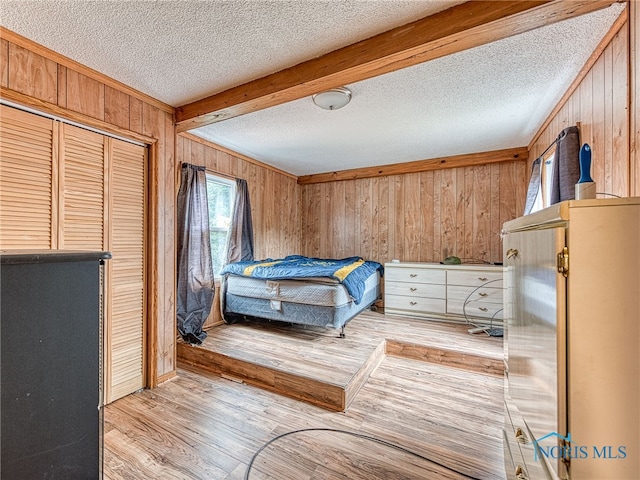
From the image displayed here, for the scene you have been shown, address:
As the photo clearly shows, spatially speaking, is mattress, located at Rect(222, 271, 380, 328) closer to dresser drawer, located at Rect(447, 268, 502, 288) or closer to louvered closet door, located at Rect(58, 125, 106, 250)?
dresser drawer, located at Rect(447, 268, 502, 288)

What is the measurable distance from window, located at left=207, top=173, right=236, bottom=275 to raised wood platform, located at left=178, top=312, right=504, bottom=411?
89 centimetres

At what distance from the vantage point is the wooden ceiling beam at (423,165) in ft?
11.6

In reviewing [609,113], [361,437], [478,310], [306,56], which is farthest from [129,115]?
[478,310]

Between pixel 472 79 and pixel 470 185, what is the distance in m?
2.19

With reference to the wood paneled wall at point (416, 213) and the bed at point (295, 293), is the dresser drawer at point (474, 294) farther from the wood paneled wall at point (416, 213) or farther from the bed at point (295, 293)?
the bed at point (295, 293)

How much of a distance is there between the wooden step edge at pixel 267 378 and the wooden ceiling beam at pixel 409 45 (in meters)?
2.04

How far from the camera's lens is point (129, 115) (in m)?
2.07

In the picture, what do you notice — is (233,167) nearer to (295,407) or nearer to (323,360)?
(323,360)

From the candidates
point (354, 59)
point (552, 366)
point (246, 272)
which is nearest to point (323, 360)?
point (246, 272)

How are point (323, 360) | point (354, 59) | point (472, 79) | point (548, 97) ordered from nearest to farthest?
point (354, 59) < point (472, 79) < point (548, 97) < point (323, 360)

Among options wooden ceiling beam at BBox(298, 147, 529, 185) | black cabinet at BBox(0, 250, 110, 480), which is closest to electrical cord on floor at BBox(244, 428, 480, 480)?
black cabinet at BBox(0, 250, 110, 480)

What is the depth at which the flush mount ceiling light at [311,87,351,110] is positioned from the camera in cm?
210

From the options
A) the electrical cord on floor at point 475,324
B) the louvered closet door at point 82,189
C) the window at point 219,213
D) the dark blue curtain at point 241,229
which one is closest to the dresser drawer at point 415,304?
the electrical cord on floor at point 475,324

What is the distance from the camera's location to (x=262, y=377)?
2.30 metres
